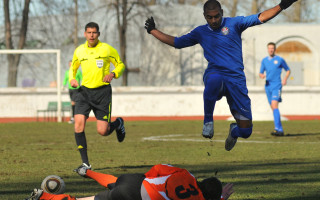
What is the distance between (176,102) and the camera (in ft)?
108

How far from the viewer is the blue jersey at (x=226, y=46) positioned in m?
8.91

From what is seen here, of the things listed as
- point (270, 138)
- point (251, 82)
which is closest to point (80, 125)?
point (270, 138)

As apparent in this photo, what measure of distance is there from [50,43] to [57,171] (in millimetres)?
31343

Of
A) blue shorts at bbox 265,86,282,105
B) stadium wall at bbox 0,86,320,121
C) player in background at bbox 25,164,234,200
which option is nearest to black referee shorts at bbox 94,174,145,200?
player in background at bbox 25,164,234,200

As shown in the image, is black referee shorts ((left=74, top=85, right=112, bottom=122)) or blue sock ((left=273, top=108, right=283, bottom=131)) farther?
blue sock ((left=273, top=108, right=283, bottom=131))

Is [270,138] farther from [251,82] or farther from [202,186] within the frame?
[251,82]

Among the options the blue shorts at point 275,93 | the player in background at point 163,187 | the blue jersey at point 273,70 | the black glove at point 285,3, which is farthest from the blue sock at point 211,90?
the blue jersey at point 273,70

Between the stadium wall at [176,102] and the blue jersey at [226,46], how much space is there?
2253 cm

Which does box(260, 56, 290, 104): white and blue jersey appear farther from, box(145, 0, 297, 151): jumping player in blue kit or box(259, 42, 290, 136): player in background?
box(145, 0, 297, 151): jumping player in blue kit

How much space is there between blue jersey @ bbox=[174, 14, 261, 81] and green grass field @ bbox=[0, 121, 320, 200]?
1.43 metres

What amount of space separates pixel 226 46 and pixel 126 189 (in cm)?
342

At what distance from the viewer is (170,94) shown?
33.0 m

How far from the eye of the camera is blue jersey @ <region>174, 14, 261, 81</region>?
29.2 feet

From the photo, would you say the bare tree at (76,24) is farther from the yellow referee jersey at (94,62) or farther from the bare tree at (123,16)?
the yellow referee jersey at (94,62)
